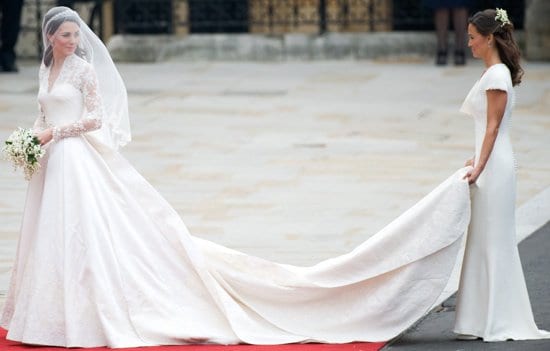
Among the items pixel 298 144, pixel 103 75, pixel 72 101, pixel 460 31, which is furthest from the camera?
pixel 460 31

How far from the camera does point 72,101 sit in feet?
27.2

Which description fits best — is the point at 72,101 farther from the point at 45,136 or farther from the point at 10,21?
the point at 10,21

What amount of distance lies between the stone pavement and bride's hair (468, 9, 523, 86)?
9.75ft

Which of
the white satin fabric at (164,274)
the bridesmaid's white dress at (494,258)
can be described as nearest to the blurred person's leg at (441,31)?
the white satin fabric at (164,274)

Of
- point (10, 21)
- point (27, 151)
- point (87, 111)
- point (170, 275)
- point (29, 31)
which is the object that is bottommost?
point (29, 31)

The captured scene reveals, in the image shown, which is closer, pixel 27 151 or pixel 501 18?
pixel 501 18

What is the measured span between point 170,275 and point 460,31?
13.2 meters

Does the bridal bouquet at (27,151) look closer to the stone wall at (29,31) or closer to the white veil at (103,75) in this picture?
the white veil at (103,75)

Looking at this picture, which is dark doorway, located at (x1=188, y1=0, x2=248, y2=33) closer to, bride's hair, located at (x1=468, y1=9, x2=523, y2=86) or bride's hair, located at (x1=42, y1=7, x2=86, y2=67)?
bride's hair, located at (x1=42, y1=7, x2=86, y2=67)

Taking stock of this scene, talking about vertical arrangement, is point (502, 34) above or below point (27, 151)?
above

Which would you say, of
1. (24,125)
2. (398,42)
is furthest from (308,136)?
(398,42)

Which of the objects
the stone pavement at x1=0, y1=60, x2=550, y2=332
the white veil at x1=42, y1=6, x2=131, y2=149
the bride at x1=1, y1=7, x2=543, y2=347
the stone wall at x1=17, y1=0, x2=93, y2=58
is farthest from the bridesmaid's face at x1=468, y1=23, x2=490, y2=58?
the stone wall at x1=17, y1=0, x2=93, y2=58

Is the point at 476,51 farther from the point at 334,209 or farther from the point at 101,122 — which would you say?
the point at 334,209

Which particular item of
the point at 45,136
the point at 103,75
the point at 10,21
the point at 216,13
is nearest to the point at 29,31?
the point at 10,21
